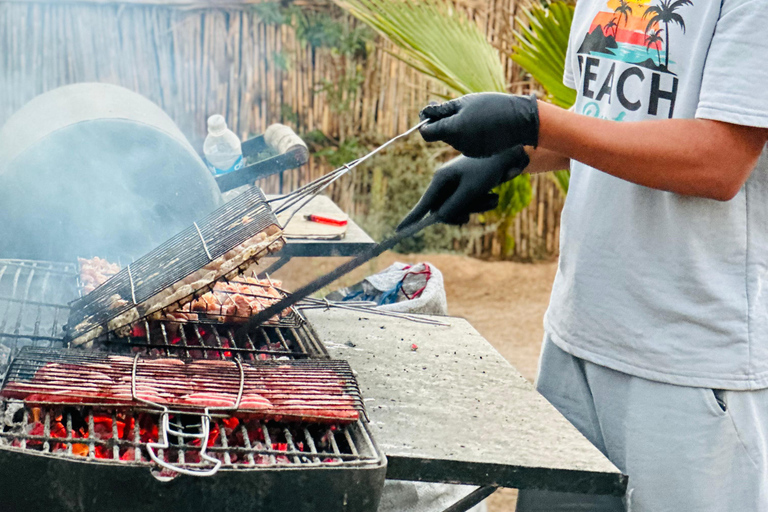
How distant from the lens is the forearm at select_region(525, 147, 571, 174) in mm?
2496

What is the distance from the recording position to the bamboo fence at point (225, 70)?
270 inches

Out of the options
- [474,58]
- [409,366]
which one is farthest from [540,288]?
[409,366]

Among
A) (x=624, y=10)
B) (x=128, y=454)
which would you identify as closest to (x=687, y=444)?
(x=624, y=10)

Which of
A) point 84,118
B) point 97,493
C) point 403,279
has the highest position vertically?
point 84,118

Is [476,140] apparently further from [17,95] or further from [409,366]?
[17,95]

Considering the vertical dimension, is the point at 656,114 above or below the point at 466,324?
above

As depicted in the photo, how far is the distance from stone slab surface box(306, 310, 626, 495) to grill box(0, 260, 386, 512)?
0.56 ft

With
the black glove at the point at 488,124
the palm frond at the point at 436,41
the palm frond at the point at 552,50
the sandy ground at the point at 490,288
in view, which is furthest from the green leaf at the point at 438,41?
the sandy ground at the point at 490,288

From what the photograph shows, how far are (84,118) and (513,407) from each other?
2.11m

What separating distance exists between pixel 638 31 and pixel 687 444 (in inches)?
45.3

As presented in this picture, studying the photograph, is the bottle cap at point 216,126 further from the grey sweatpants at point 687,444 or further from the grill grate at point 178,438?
the grey sweatpants at point 687,444

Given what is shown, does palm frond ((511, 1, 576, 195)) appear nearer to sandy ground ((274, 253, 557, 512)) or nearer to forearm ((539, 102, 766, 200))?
forearm ((539, 102, 766, 200))

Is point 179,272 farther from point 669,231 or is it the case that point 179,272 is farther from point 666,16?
point 666,16

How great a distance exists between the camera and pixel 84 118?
304 centimetres
